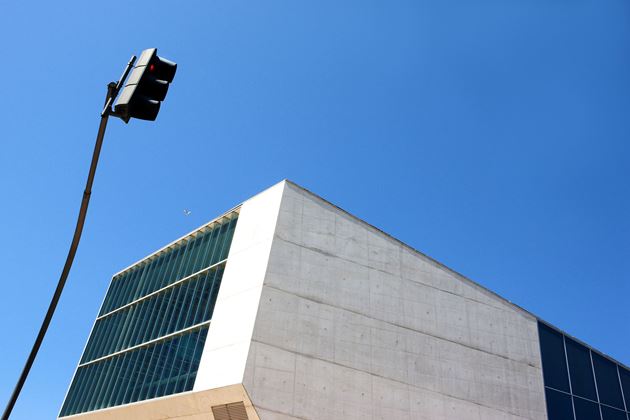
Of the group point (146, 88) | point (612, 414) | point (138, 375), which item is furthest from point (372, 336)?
point (146, 88)

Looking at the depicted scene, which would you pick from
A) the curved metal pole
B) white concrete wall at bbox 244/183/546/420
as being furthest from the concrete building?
the curved metal pole

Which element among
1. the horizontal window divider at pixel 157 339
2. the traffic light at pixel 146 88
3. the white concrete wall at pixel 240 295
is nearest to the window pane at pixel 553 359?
the white concrete wall at pixel 240 295

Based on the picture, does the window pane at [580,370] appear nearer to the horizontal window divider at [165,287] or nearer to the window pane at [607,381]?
the window pane at [607,381]

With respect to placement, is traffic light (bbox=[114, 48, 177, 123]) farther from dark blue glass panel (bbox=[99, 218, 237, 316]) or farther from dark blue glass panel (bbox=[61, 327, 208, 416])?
dark blue glass panel (bbox=[99, 218, 237, 316])

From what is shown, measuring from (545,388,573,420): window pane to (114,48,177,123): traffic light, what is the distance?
25.7 metres

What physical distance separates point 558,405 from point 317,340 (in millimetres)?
13881

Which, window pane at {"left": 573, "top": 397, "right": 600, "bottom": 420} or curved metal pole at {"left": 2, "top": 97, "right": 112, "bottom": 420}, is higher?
window pane at {"left": 573, "top": 397, "right": 600, "bottom": 420}

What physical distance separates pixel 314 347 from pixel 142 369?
337 inches

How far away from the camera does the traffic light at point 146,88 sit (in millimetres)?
6473

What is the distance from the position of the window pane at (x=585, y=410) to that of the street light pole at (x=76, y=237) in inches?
1034

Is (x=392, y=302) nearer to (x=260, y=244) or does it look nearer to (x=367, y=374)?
(x=367, y=374)

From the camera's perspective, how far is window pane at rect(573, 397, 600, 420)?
2672 cm

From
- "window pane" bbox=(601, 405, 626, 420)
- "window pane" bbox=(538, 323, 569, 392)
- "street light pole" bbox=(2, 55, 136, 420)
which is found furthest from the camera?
"window pane" bbox=(601, 405, 626, 420)

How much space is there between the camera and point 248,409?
59.8 feet
